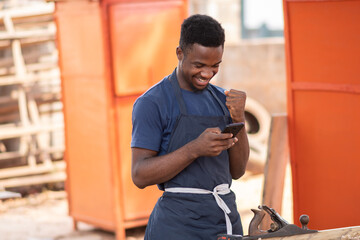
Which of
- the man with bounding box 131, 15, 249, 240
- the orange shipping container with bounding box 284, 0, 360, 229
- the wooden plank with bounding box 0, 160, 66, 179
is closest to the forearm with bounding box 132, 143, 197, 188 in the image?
the man with bounding box 131, 15, 249, 240

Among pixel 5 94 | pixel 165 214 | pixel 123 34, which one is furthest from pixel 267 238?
pixel 5 94

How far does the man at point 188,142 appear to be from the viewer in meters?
2.52

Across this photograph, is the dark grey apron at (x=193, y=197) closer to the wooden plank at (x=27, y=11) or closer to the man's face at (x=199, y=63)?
the man's face at (x=199, y=63)

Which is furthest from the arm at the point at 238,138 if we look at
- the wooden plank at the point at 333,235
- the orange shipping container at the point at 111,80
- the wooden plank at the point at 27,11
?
the wooden plank at the point at 27,11

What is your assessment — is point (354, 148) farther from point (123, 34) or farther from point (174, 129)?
point (123, 34)

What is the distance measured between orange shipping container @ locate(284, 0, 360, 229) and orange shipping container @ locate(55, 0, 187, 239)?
2138mm

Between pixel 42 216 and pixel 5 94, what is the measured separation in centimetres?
228

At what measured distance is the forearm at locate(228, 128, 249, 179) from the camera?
2.70m

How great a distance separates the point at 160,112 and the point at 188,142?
0.17 m

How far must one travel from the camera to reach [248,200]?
797cm

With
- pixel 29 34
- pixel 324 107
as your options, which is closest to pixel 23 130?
pixel 29 34

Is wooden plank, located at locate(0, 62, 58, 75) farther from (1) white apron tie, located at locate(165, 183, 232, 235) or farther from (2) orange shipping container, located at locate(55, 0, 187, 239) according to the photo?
(1) white apron tie, located at locate(165, 183, 232, 235)

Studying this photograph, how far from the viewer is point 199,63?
99.8 inches

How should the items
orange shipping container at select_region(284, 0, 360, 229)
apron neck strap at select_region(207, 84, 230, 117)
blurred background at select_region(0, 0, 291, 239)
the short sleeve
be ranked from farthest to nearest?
blurred background at select_region(0, 0, 291, 239) < orange shipping container at select_region(284, 0, 360, 229) < apron neck strap at select_region(207, 84, 230, 117) < the short sleeve
